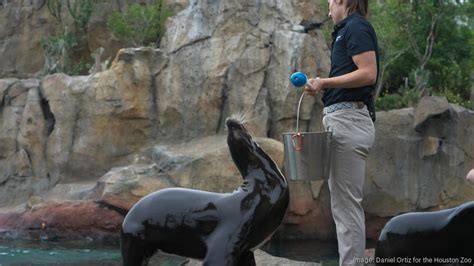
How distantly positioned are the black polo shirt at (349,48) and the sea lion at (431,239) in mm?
706

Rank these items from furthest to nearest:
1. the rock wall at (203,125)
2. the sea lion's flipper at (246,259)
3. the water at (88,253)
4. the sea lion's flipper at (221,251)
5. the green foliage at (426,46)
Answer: the green foliage at (426,46) → the rock wall at (203,125) → the water at (88,253) → the sea lion's flipper at (246,259) → the sea lion's flipper at (221,251)

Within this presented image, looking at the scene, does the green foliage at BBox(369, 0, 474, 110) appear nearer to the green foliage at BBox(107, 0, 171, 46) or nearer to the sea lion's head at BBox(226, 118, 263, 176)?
the green foliage at BBox(107, 0, 171, 46)

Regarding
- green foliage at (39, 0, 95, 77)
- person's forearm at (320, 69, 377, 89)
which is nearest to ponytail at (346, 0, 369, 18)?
person's forearm at (320, 69, 377, 89)

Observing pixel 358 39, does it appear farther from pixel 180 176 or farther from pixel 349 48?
pixel 180 176

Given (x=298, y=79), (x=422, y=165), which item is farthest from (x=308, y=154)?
(x=422, y=165)

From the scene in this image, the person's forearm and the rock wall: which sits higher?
the person's forearm

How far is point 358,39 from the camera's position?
4012mm

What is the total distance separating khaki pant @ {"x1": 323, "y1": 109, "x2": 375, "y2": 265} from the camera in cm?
409

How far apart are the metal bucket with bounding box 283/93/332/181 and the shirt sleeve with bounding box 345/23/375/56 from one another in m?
0.46

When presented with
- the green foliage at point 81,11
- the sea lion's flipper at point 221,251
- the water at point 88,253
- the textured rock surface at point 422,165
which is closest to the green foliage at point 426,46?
the textured rock surface at point 422,165

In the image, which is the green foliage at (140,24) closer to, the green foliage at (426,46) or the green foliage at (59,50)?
the green foliage at (59,50)

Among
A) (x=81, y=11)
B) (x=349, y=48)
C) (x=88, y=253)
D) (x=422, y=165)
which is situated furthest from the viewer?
(x=81, y=11)

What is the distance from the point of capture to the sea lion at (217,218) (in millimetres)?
3768

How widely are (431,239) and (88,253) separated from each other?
5843 millimetres
